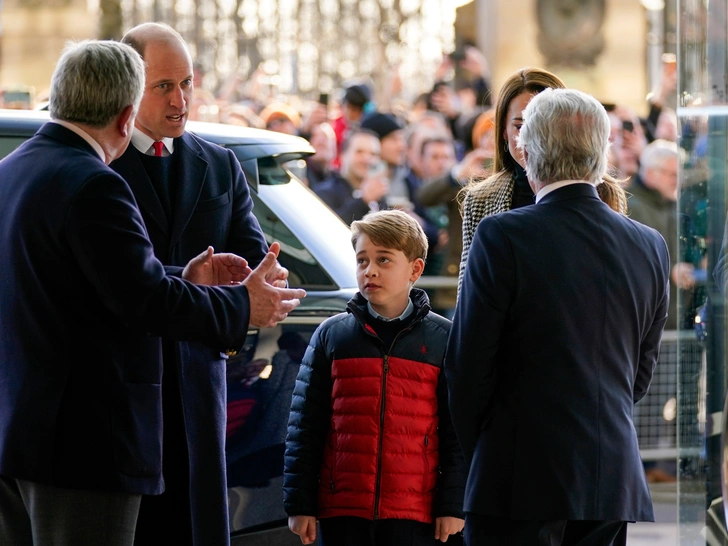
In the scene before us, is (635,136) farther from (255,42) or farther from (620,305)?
(255,42)

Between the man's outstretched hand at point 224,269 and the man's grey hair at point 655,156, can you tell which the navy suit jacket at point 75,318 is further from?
the man's grey hair at point 655,156

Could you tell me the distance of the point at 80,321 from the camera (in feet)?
11.0

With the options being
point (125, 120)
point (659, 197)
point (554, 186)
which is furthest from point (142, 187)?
point (659, 197)

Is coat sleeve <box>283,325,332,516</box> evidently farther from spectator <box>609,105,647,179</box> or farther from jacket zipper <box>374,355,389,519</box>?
spectator <box>609,105,647,179</box>

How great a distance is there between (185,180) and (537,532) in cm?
147

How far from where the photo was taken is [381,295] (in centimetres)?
A: 414

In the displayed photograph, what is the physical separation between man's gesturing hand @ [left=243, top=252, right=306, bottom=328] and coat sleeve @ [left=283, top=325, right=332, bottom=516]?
50 centimetres

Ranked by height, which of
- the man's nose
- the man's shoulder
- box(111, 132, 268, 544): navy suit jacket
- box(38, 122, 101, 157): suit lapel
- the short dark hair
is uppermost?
the man's nose

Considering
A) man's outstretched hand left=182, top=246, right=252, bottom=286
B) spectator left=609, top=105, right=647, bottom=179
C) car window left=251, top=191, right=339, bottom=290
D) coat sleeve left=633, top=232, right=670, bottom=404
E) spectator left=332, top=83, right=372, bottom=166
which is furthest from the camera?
spectator left=332, top=83, right=372, bottom=166

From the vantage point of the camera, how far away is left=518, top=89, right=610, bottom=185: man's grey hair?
3.43 meters

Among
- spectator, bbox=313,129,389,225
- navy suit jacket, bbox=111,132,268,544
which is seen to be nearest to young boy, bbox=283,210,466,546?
navy suit jacket, bbox=111,132,268,544

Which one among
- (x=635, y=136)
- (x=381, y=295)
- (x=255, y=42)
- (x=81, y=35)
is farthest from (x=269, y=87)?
(x=381, y=295)

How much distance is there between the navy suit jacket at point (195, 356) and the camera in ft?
12.7

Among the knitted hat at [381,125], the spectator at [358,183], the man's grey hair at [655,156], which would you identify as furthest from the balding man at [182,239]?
the knitted hat at [381,125]
